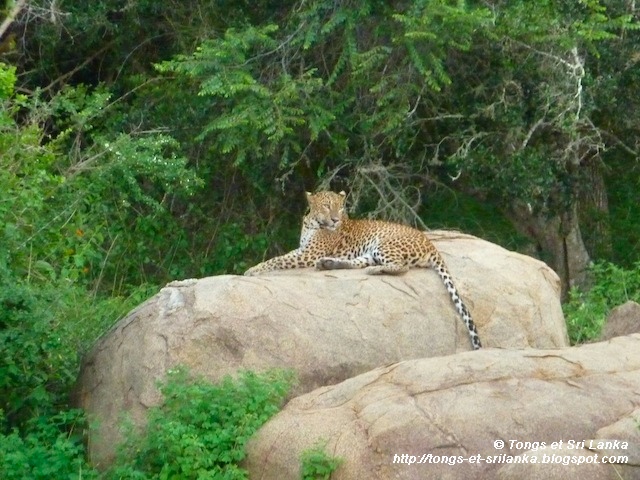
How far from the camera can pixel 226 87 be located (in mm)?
13055

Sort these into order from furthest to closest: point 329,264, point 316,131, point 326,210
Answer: point 316,131 → point 326,210 → point 329,264

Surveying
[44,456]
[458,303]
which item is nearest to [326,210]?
[458,303]

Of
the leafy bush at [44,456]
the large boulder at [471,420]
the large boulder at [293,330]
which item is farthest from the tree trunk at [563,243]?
the leafy bush at [44,456]

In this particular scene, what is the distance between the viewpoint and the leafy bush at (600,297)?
1237 centimetres

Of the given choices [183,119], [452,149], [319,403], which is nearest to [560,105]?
[452,149]

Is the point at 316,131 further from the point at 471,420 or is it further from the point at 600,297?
the point at 471,420

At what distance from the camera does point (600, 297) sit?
44.6 ft

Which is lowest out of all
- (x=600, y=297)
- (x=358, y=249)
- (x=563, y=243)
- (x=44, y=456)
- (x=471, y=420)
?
(x=563, y=243)

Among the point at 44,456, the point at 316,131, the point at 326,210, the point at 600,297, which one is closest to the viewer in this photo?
the point at 44,456

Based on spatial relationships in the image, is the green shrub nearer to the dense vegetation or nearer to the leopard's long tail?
the leopard's long tail

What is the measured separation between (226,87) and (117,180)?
1611mm

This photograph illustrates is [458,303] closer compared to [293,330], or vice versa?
[293,330]

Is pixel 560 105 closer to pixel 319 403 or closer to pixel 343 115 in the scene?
pixel 343 115

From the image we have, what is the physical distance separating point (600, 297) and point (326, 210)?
3.67m
